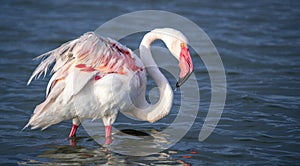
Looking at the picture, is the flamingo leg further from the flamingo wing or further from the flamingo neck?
the flamingo neck

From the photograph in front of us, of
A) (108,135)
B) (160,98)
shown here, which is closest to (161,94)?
(160,98)

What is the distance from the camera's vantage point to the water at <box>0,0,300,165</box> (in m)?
7.76

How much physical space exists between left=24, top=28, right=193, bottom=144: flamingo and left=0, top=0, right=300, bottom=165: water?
615mm

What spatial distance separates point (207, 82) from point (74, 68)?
4.14 meters

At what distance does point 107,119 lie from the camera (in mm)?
7777

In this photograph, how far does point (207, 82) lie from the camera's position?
11055 mm

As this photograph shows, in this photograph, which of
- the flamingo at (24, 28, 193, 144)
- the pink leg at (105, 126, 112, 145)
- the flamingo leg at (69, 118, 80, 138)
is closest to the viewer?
the flamingo at (24, 28, 193, 144)

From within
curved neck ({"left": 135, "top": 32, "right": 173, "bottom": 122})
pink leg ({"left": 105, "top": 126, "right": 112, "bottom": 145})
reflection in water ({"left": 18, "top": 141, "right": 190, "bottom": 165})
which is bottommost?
reflection in water ({"left": 18, "top": 141, "right": 190, "bottom": 165})

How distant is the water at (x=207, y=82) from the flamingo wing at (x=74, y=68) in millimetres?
621

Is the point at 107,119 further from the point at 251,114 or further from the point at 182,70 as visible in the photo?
the point at 251,114

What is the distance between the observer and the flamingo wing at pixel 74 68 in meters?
7.42

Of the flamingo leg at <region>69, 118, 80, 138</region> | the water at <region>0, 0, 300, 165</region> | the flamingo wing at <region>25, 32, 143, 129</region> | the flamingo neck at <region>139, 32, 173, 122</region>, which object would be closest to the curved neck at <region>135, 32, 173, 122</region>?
the flamingo neck at <region>139, 32, 173, 122</region>

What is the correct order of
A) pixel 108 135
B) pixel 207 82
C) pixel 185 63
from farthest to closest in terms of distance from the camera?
1. pixel 207 82
2. pixel 108 135
3. pixel 185 63

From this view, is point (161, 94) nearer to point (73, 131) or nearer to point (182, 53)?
point (182, 53)
